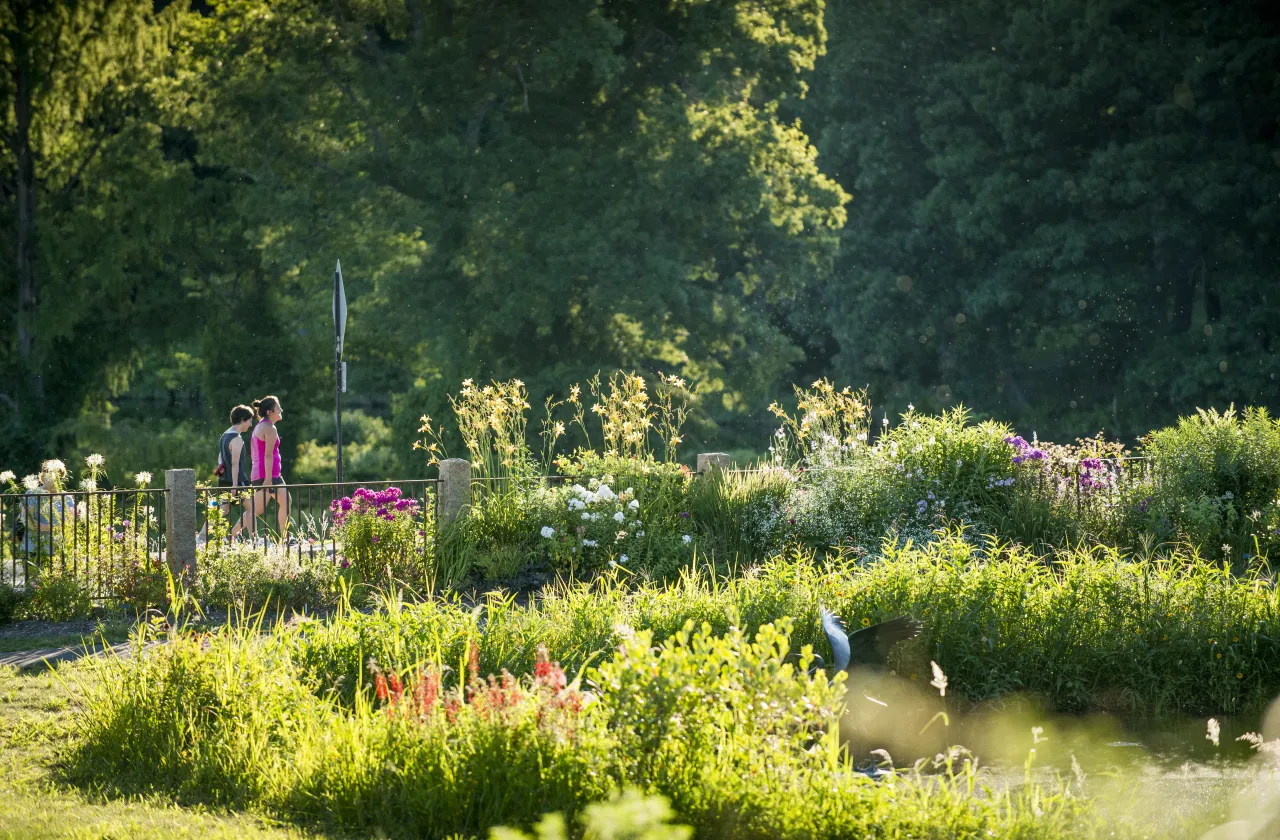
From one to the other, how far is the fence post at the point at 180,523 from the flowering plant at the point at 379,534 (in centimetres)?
113

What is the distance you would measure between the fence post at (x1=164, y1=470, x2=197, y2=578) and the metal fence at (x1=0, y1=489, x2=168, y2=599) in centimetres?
13

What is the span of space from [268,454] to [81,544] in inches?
92.5

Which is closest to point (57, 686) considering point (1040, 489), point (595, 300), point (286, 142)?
point (1040, 489)

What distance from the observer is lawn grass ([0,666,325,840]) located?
15.9 ft

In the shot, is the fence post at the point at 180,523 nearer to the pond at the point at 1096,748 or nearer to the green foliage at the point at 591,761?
the green foliage at the point at 591,761

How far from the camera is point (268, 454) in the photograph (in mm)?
12180

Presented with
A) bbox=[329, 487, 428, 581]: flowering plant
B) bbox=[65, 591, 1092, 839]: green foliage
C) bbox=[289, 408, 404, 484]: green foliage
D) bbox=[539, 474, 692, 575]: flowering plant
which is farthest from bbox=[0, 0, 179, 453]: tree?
bbox=[65, 591, 1092, 839]: green foliage

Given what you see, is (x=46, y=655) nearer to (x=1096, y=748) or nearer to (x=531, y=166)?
(x=1096, y=748)

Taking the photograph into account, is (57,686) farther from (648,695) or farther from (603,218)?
(603,218)

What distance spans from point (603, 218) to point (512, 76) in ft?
12.3

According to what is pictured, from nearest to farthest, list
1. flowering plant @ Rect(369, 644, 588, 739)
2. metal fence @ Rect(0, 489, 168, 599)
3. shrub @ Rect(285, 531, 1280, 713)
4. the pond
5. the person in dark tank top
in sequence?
flowering plant @ Rect(369, 644, 588, 739), the pond, shrub @ Rect(285, 531, 1280, 713), metal fence @ Rect(0, 489, 168, 599), the person in dark tank top

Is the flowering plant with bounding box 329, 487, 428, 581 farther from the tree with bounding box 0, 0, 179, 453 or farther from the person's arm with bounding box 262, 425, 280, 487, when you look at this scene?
the tree with bounding box 0, 0, 179, 453

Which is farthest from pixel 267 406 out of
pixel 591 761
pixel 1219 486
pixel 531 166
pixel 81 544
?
pixel 531 166

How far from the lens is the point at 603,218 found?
75.8ft
